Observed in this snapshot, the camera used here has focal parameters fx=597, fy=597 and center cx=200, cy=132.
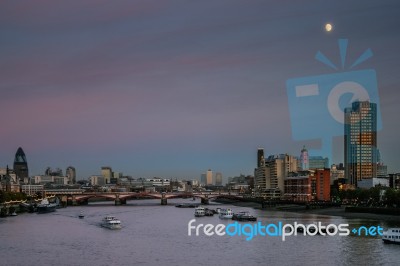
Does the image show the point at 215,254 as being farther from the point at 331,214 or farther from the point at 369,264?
the point at 331,214

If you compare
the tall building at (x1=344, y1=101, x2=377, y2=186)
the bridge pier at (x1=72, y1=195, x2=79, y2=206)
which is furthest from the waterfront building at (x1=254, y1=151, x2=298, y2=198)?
the bridge pier at (x1=72, y1=195, x2=79, y2=206)

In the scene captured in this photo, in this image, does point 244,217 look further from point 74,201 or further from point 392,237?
point 74,201

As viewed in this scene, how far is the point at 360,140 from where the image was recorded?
97.8 meters

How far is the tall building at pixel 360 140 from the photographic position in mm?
95312

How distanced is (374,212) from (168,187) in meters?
124

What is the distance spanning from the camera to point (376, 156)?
95.3 meters

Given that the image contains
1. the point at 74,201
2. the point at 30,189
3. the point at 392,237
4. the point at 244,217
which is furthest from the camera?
the point at 30,189

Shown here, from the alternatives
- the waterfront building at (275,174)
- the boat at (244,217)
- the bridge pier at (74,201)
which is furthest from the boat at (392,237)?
the waterfront building at (275,174)

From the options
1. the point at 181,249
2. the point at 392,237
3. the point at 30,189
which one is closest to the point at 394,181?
the point at 392,237

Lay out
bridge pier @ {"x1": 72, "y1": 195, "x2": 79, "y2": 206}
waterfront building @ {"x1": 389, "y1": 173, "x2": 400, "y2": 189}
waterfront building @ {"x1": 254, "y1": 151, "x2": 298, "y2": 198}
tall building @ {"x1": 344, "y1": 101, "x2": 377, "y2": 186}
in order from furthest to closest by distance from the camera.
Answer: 1. tall building @ {"x1": 344, "y1": 101, "x2": 377, "y2": 186}
2. waterfront building @ {"x1": 254, "y1": 151, "x2": 298, "y2": 198}
3. bridge pier @ {"x1": 72, "y1": 195, "x2": 79, "y2": 206}
4. waterfront building @ {"x1": 389, "y1": 173, "x2": 400, "y2": 189}

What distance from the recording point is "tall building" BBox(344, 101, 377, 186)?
95.3 metres

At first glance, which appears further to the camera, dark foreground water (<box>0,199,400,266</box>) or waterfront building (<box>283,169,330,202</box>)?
waterfront building (<box>283,169,330,202</box>)

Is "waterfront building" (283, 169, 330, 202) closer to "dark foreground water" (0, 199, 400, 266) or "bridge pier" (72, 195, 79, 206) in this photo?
"bridge pier" (72, 195, 79, 206)

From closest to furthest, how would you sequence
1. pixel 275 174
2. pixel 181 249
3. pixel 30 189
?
pixel 181 249 < pixel 275 174 < pixel 30 189
